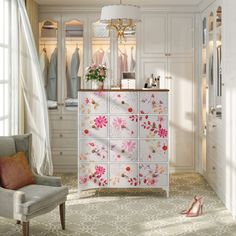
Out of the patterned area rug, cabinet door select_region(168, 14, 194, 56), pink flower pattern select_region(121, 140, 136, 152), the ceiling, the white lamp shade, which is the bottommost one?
the patterned area rug

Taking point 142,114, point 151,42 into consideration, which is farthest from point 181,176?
point 151,42

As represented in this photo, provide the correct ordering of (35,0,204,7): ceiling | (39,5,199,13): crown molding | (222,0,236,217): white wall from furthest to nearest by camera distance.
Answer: (39,5,199,13): crown molding, (35,0,204,7): ceiling, (222,0,236,217): white wall

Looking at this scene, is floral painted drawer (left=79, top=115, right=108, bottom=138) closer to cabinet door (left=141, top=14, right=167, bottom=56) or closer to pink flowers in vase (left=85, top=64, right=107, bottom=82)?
pink flowers in vase (left=85, top=64, right=107, bottom=82)

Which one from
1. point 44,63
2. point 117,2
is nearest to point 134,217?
point 44,63

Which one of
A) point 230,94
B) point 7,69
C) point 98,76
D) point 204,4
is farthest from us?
point 204,4

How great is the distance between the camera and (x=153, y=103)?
5.45m

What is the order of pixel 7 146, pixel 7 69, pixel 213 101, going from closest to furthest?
1. pixel 7 146
2. pixel 7 69
3. pixel 213 101

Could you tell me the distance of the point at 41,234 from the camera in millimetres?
4109

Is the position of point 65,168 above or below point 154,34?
below

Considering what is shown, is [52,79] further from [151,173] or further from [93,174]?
[151,173]

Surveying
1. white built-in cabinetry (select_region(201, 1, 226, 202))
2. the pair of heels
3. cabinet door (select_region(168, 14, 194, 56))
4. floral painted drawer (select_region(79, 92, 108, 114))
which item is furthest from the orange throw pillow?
cabinet door (select_region(168, 14, 194, 56))

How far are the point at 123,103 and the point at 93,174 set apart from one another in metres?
1.00

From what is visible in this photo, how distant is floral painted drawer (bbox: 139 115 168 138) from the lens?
17.9ft

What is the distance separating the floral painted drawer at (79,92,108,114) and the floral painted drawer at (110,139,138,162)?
44cm
